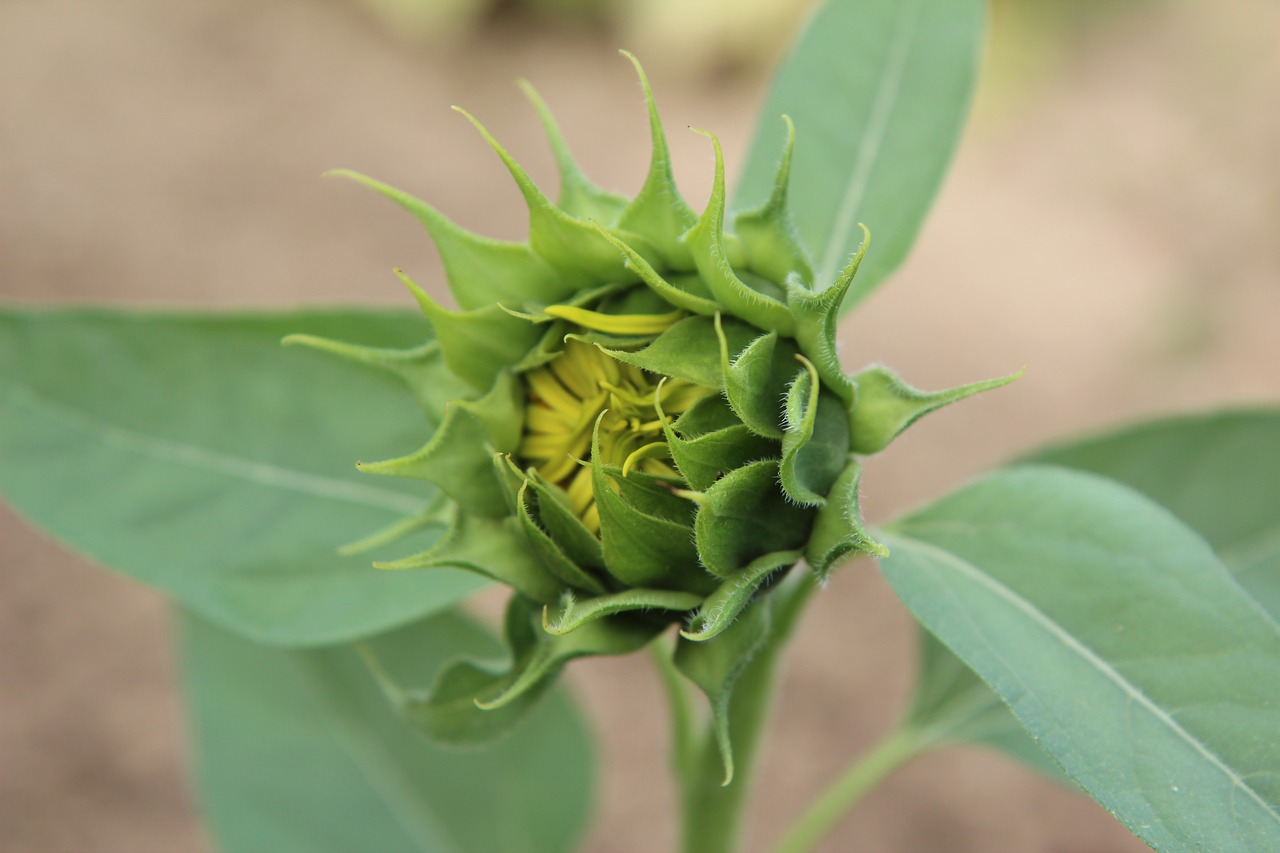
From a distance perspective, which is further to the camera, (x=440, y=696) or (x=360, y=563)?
(x=360, y=563)

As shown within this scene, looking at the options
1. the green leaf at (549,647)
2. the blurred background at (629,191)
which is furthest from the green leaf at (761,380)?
the blurred background at (629,191)

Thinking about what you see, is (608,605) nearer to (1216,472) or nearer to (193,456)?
(193,456)

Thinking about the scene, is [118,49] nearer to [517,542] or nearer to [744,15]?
[744,15]

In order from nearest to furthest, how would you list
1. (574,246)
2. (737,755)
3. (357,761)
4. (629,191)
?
(574,246) → (737,755) → (357,761) → (629,191)

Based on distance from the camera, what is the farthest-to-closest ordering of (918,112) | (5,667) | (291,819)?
(5,667)
(291,819)
(918,112)

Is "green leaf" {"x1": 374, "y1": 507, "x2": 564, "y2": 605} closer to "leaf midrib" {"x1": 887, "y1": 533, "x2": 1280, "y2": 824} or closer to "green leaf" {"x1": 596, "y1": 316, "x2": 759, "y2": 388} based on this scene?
"green leaf" {"x1": 596, "y1": 316, "x2": 759, "y2": 388}

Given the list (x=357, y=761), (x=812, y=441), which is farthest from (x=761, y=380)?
(x=357, y=761)

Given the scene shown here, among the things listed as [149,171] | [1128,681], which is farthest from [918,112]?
[149,171]

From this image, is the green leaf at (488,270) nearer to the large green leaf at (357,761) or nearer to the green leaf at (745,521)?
the green leaf at (745,521)
